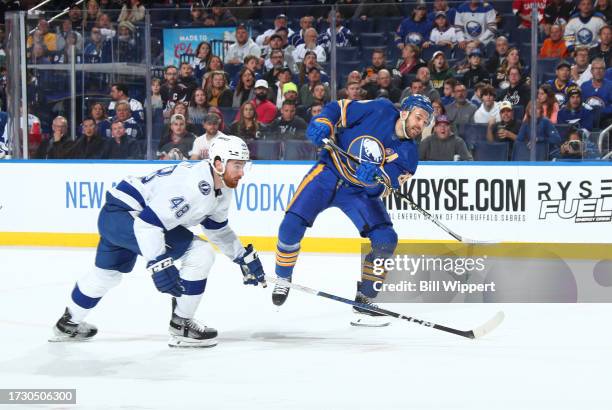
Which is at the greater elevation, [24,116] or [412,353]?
[24,116]

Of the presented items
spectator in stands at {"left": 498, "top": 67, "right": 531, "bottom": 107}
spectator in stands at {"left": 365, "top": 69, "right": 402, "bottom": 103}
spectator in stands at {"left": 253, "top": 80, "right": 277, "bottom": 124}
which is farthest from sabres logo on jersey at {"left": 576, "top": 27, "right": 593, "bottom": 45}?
spectator in stands at {"left": 253, "top": 80, "right": 277, "bottom": 124}

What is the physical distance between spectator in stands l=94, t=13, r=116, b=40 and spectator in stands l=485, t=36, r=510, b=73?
2940 millimetres

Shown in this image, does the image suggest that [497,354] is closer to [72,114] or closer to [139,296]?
[139,296]

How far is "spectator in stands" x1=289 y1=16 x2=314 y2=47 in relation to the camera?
8.20m

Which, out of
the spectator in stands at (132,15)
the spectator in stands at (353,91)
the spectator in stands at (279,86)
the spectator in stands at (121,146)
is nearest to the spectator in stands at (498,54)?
the spectator in stands at (353,91)

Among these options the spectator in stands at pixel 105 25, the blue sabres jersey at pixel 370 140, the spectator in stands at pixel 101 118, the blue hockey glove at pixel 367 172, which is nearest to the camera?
the blue hockey glove at pixel 367 172

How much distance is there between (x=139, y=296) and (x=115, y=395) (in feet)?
7.78

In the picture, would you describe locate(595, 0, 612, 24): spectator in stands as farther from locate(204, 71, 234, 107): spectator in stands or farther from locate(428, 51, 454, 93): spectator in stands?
locate(204, 71, 234, 107): spectator in stands

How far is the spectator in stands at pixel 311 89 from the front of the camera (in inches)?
321

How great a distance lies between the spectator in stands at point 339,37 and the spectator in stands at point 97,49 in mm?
1710

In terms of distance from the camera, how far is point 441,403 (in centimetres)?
373

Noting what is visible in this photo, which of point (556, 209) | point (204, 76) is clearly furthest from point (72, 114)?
point (556, 209)

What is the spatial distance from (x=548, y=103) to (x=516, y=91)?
Result: 0.81ft

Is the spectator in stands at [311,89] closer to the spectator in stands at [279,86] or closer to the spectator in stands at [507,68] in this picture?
the spectator in stands at [279,86]
